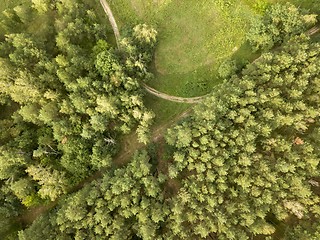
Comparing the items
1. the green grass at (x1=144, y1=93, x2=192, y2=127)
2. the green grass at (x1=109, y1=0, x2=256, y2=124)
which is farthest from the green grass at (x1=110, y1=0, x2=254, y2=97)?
the green grass at (x1=144, y1=93, x2=192, y2=127)

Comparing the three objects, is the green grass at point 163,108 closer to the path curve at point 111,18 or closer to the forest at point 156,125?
the forest at point 156,125

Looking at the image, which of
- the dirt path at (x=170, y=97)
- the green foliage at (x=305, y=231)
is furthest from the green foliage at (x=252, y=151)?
the dirt path at (x=170, y=97)

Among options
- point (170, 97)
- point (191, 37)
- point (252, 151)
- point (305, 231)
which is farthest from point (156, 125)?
point (305, 231)

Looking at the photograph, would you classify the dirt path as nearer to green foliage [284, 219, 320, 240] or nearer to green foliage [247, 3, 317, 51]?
green foliage [247, 3, 317, 51]

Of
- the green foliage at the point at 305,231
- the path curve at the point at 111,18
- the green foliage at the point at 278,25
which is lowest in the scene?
the green foliage at the point at 305,231

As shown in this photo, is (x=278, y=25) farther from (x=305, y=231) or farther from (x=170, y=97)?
(x=305, y=231)

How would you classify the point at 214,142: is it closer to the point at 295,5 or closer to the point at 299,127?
the point at 299,127

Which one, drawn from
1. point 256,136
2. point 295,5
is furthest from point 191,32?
point 256,136
